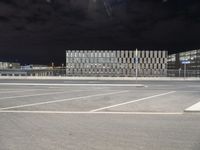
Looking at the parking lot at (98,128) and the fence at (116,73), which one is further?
the fence at (116,73)

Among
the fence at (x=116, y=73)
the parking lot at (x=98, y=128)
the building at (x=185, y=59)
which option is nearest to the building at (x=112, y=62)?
the fence at (x=116, y=73)

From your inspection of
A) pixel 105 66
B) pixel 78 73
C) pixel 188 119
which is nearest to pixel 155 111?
pixel 188 119

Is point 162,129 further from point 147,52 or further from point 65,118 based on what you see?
point 147,52

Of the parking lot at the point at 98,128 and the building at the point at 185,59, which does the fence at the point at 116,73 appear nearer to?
the building at the point at 185,59

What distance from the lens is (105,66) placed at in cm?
5728

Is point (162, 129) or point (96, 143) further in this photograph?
point (162, 129)

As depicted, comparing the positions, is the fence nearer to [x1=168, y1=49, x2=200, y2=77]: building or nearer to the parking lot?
[x1=168, y1=49, x2=200, y2=77]: building

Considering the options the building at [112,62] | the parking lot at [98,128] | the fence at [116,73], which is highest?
the building at [112,62]

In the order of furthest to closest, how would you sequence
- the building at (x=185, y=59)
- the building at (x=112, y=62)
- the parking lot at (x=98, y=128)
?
the building at (x=185, y=59)
the building at (x=112, y=62)
the parking lot at (x=98, y=128)

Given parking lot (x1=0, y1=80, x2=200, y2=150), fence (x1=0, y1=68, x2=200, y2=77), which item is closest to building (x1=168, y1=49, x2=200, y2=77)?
fence (x1=0, y1=68, x2=200, y2=77)

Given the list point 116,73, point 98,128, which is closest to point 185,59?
point 116,73

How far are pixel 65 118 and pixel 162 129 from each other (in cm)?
333

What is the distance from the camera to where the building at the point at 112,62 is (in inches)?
2082

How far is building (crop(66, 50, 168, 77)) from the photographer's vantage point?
52.9 meters
